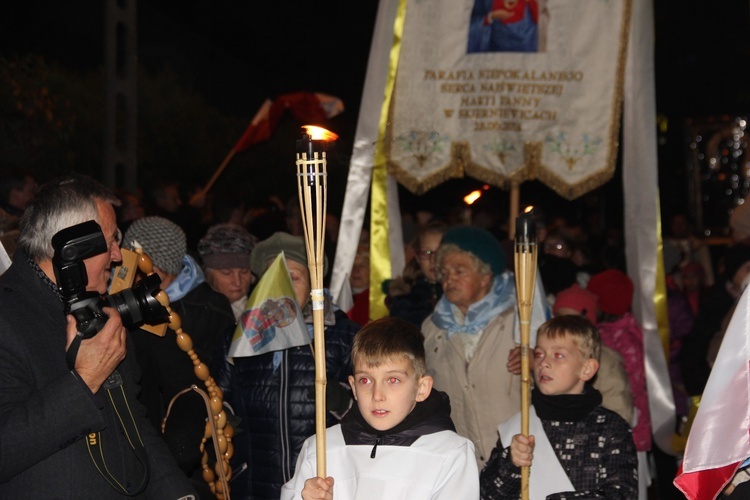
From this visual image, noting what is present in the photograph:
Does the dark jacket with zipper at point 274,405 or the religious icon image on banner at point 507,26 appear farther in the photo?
the religious icon image on banner at point 507,26

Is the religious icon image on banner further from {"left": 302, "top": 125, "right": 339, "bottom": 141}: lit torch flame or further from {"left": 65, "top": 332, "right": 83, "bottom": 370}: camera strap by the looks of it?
{"left": 65, "top": 332, "right": 83, "bottom": 370}: camera strap

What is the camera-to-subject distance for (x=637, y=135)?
6.67 m

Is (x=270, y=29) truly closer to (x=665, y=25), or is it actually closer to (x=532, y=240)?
(x=665, y=25)

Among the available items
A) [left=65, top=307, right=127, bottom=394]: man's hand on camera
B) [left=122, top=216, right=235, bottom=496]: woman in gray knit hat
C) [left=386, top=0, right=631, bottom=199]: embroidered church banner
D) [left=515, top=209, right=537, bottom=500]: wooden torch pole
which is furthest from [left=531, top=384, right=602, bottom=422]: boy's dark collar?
[left=386, top=0, right=631, bottom=199]: embroidered church banner

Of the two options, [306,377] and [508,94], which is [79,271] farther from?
[508,94]

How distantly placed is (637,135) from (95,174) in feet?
31.4

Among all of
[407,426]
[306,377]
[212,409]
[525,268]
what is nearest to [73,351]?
[407,426]

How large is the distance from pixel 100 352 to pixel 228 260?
2584 millimetres

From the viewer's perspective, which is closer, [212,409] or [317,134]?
[317,134]

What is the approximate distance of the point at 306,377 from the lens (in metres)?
4.47

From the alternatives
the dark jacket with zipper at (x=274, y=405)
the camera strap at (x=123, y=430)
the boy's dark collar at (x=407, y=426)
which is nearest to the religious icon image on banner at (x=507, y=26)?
the dark jacket with zipper at (x=274, y=405)

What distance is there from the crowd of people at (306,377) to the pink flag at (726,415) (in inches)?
9.9

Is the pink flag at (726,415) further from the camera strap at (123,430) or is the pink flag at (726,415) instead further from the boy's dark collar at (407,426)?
the camera strap at (123,430)

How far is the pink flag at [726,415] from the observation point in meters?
3.02
